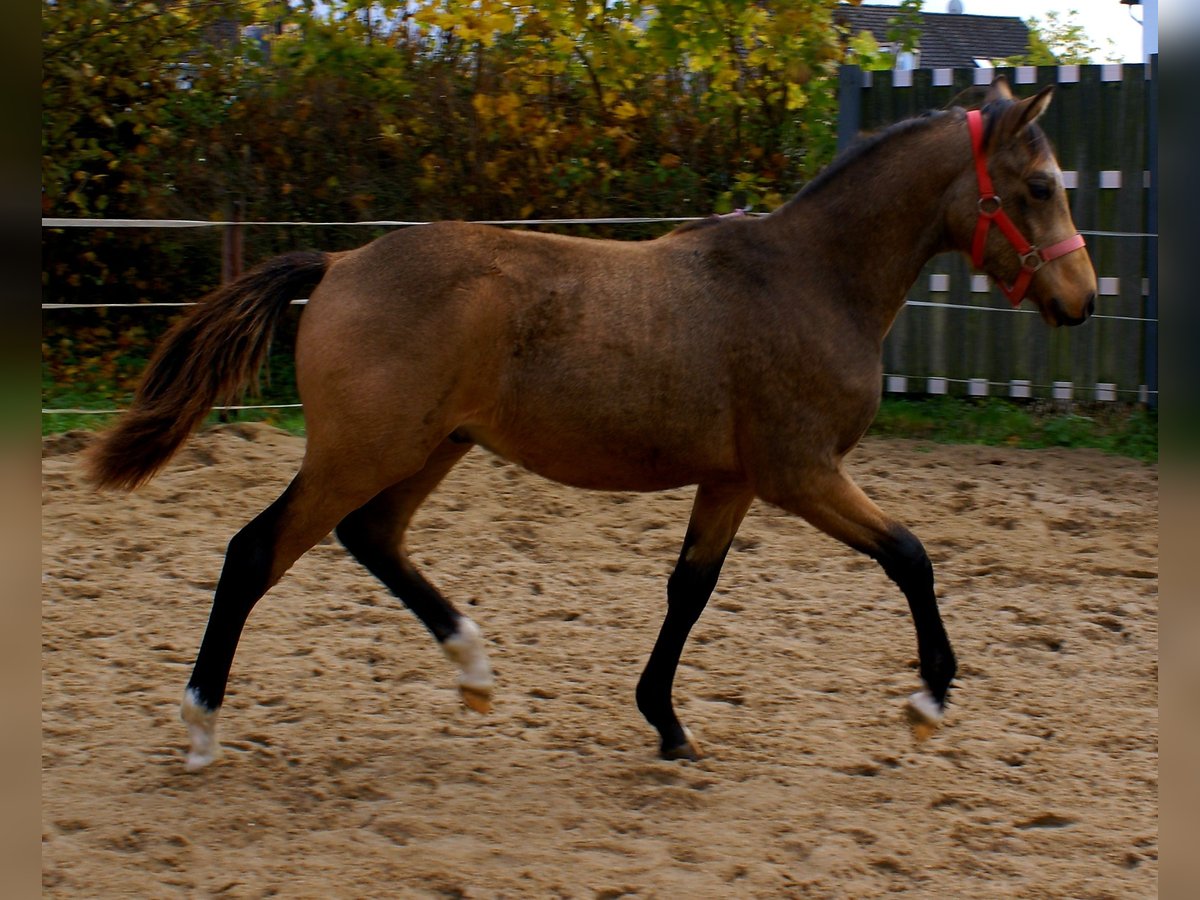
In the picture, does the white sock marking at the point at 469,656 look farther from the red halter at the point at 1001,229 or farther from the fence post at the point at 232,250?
the fence post at the point at 232,250

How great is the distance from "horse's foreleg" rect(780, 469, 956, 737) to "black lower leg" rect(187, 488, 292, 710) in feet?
4.71

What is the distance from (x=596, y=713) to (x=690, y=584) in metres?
0.56

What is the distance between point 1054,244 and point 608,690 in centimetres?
196

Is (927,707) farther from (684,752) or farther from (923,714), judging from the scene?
(684,752)

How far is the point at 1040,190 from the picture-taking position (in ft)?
11.7

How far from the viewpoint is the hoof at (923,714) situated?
3.45 meters

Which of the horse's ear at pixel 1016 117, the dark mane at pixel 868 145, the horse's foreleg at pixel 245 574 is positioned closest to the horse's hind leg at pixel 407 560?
the horse's foreleg at pixel 245 574

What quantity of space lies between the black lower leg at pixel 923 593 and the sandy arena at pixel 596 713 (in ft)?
0.91

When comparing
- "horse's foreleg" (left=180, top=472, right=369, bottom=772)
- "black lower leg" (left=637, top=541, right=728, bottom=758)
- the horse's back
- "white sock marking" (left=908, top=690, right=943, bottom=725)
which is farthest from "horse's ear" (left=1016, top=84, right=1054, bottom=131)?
"horse's foreleg" (left=180, top=472, right=369, bottom=772)

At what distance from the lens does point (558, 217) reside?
912cm

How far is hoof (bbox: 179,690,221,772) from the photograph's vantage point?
3.44m

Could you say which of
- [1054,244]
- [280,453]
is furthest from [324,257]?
[280,453]

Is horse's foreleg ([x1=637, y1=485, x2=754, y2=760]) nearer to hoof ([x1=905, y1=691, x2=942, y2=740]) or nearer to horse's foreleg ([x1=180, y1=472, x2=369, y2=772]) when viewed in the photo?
hoof ([x1=905, y1=691, x2=942, y2=740])
